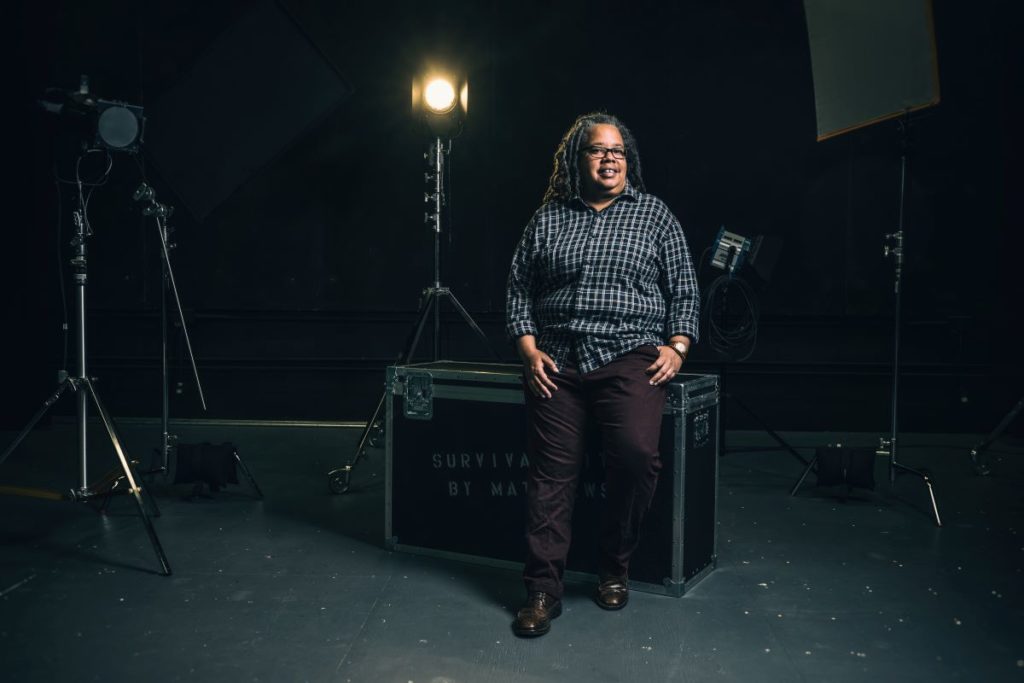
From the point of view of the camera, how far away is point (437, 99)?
402 centimetres

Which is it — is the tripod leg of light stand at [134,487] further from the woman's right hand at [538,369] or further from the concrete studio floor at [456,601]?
the woman's right hand at [538,369]

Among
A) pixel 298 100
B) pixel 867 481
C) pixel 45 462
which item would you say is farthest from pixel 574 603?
pixel 298 100

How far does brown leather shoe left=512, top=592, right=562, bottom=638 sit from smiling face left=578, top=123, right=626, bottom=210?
1135 millimetres

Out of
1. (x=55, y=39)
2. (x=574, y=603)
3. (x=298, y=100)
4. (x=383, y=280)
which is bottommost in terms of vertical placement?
(x=574, y=603)

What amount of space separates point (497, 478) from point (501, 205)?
9.40 ft

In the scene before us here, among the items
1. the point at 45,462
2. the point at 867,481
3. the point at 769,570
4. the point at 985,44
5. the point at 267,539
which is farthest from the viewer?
the point at 985,44

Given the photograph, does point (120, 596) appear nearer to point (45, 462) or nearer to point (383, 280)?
point (45, 462)

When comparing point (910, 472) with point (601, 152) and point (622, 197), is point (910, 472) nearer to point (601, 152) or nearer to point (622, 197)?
point (622, 197)

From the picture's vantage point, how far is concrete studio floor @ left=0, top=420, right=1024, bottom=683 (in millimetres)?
2145

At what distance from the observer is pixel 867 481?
12.0ft

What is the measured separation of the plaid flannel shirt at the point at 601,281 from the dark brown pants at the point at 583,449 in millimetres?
65

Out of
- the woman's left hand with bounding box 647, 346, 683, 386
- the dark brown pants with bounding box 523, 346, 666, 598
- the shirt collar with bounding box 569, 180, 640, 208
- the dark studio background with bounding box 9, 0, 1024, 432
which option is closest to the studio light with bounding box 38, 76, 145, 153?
the shirt collar with bounding box 569, 180, 640, 208

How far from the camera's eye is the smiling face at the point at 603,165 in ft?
8.32

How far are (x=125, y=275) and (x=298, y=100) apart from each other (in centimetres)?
153
